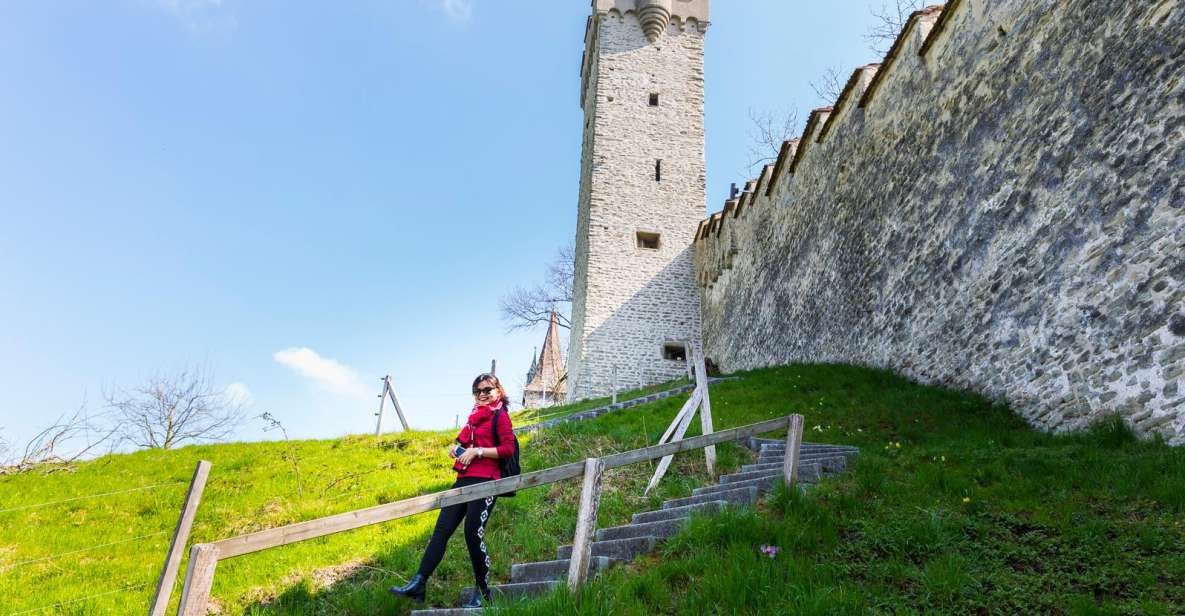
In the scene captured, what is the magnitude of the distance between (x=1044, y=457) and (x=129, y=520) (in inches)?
330

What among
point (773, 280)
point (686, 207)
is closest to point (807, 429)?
point (773, 280)

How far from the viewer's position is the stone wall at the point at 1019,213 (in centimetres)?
497

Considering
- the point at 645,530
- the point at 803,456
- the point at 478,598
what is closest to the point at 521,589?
the point at 478,598

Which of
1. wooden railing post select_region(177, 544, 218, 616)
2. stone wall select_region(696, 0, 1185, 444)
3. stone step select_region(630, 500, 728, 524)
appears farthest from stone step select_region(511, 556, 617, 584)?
stone wall select_region(696, 0, 1185, 444)

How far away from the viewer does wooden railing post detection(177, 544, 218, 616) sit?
2.64 m

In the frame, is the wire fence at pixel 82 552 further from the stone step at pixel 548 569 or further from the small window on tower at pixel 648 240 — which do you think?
the small window on tower at pixel 648 240

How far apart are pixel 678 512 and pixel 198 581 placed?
309cm

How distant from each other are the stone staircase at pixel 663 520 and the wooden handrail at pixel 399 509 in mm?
552

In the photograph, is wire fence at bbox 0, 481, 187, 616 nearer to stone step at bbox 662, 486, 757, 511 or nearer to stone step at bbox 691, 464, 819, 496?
stone step at bbox 662, 486, 757, 511

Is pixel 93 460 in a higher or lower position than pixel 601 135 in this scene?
lower

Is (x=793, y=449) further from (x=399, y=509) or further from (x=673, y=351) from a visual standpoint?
(x=673, y=351)

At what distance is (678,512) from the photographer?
15.8 feet

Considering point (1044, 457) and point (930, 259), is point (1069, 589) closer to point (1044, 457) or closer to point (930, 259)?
point (1044, 457)

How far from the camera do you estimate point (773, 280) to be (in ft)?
46.0
